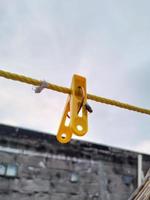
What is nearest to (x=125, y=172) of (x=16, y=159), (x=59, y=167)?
(x=59, y=167)

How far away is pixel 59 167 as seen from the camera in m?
6.20

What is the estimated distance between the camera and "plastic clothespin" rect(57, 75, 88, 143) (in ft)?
4.96

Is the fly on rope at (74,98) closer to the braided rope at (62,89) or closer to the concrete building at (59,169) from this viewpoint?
the braided rope at (62,89)

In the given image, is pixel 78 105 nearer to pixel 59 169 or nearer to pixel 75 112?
pixel 75 112

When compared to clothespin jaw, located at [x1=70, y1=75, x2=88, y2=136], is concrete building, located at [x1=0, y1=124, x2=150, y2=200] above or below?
below

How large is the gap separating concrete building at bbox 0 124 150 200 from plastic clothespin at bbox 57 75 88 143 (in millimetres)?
4270

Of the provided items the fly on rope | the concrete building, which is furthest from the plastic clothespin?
the concrete building

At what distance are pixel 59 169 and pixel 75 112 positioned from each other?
4.83 metres

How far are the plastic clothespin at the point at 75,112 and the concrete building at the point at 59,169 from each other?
4.27 meters

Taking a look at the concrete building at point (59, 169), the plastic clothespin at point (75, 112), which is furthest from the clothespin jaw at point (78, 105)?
the concrete building at point (59, 169)

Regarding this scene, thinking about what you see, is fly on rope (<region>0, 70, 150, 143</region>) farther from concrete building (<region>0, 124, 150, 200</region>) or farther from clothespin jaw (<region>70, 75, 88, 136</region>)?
concrete building (<region>0, 124, 150, 200</region>)

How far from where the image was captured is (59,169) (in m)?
6.19

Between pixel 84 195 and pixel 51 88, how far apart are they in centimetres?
518

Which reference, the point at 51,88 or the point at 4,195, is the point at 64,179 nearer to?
the point at 4,195
